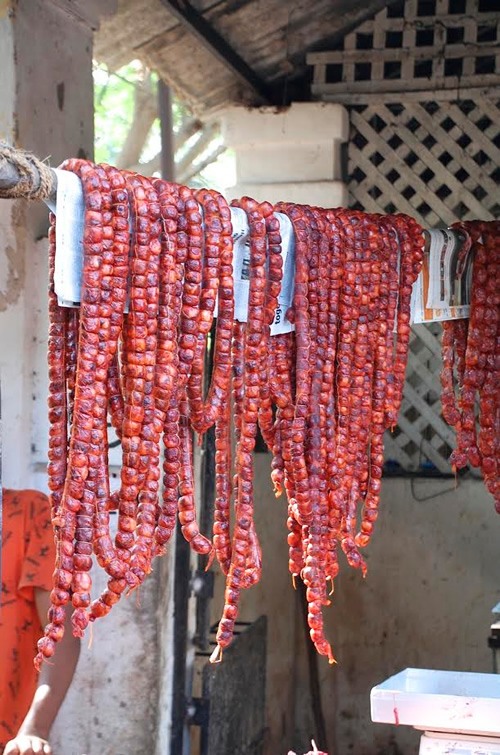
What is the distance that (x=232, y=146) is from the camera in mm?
6125

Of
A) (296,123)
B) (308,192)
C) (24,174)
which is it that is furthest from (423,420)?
(24,174)

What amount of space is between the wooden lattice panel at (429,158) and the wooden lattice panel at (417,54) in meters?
0.12

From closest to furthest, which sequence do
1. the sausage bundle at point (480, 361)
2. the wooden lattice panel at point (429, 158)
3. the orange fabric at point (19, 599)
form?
1. the sausage bundle at point (480, 361)
2. the orange fabric at point (19, 599)
3. the wooden lattice panel at point (429, 158)

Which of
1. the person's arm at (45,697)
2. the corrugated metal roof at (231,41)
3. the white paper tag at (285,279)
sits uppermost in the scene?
the corrugated metal roof at (231,41)

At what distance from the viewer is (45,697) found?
3.51 m

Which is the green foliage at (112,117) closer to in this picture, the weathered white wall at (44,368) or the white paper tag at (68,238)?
the weathered white wall at (44,368)

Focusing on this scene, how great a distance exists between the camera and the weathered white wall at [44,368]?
4211mm

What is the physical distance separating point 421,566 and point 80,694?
8.61 ft

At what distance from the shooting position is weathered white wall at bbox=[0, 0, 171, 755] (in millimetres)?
4211

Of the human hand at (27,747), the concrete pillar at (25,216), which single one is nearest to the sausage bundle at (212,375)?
the human hand at (27,747)

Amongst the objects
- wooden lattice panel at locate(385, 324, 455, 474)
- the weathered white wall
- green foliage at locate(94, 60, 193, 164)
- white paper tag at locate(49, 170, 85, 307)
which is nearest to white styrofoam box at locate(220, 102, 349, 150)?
wooden lattice panel at locate(385, 324, 455, 474)

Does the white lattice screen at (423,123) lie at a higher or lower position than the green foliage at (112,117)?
lower

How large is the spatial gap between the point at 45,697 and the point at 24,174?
2.03m

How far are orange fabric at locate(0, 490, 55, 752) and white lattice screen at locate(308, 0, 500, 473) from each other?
3023mm
